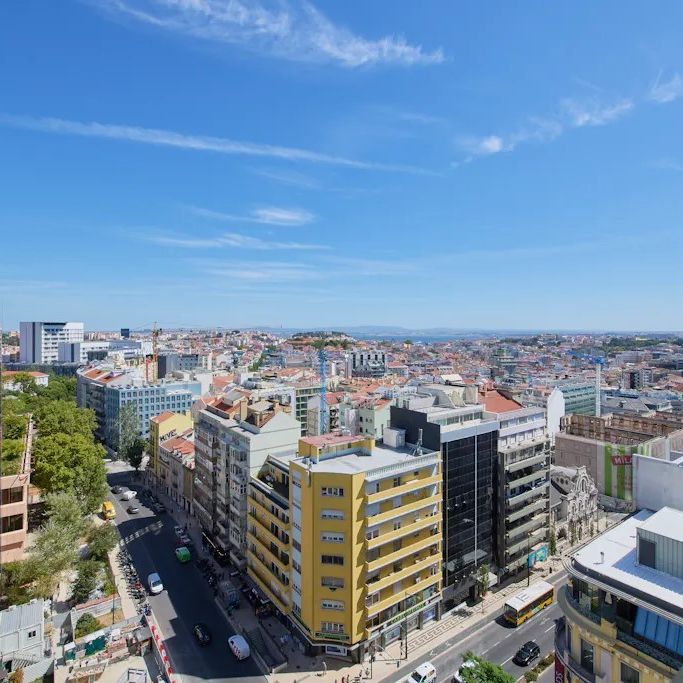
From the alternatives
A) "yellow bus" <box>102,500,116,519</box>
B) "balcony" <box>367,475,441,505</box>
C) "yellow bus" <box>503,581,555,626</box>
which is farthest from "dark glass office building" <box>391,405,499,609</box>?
"yellow bus" <box>102,500,116,519</box>

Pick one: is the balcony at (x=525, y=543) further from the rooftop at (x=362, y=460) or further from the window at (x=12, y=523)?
the window at (x=12, y=523)

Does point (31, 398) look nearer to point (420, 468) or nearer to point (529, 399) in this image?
point (420, 468)

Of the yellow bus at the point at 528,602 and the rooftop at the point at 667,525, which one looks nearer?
the rooftop at the point at 667,525

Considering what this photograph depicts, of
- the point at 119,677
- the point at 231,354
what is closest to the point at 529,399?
the point at 119,677

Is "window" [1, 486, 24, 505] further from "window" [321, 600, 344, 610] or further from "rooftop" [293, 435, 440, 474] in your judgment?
"window" [321, 600, 344, 610]

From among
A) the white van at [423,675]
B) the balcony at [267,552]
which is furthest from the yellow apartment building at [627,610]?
the balcony at [267,552]

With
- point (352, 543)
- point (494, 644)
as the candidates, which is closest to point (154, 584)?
point (352, 543)
